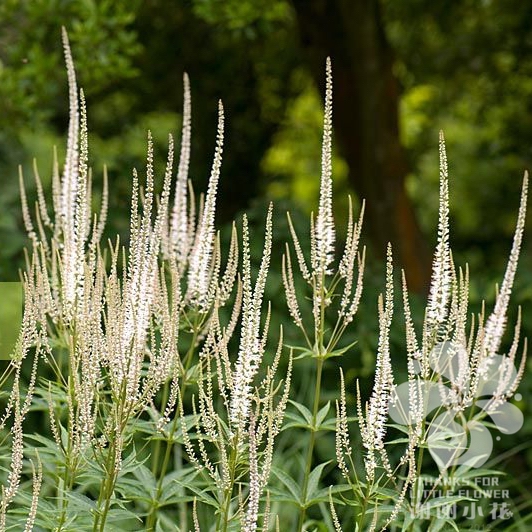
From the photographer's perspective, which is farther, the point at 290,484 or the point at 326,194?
the point at 290,484

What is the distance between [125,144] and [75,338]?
7.33 m

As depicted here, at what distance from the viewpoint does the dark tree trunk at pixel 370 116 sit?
8.57 meters

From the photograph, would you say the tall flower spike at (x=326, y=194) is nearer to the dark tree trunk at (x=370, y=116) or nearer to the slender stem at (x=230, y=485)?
the slender stem at (x=230, y=485)

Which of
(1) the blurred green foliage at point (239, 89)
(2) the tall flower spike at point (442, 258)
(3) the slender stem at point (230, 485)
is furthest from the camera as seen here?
(1) the blurred green foliage at point (239, 89)

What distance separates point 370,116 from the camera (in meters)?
8.68

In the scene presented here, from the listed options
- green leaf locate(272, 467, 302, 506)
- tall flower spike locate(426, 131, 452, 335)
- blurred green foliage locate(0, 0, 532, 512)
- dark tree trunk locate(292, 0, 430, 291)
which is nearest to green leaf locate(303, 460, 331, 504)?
green leaf locate(272, 467, 302, 506)

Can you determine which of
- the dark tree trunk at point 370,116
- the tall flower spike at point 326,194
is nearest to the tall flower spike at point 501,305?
the tall flower spike at point 326,194

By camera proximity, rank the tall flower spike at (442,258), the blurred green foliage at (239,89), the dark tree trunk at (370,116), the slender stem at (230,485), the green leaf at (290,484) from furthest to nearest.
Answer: the dark tree trunk at (370,116), the blurred green foliage at (239,89), the green leaf at (290,484), the tall flower spike at (442,258), the slender stem at (230,485)

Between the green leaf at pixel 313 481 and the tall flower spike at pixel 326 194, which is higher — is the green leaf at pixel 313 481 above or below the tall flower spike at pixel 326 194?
below

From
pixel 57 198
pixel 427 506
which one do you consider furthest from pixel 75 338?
pixel 427 506

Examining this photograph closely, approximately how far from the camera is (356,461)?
623 cm

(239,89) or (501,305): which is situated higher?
(239,89)

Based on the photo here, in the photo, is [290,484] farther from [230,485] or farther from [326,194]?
[326,194]

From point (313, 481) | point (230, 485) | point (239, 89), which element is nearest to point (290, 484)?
point (313, 481)
